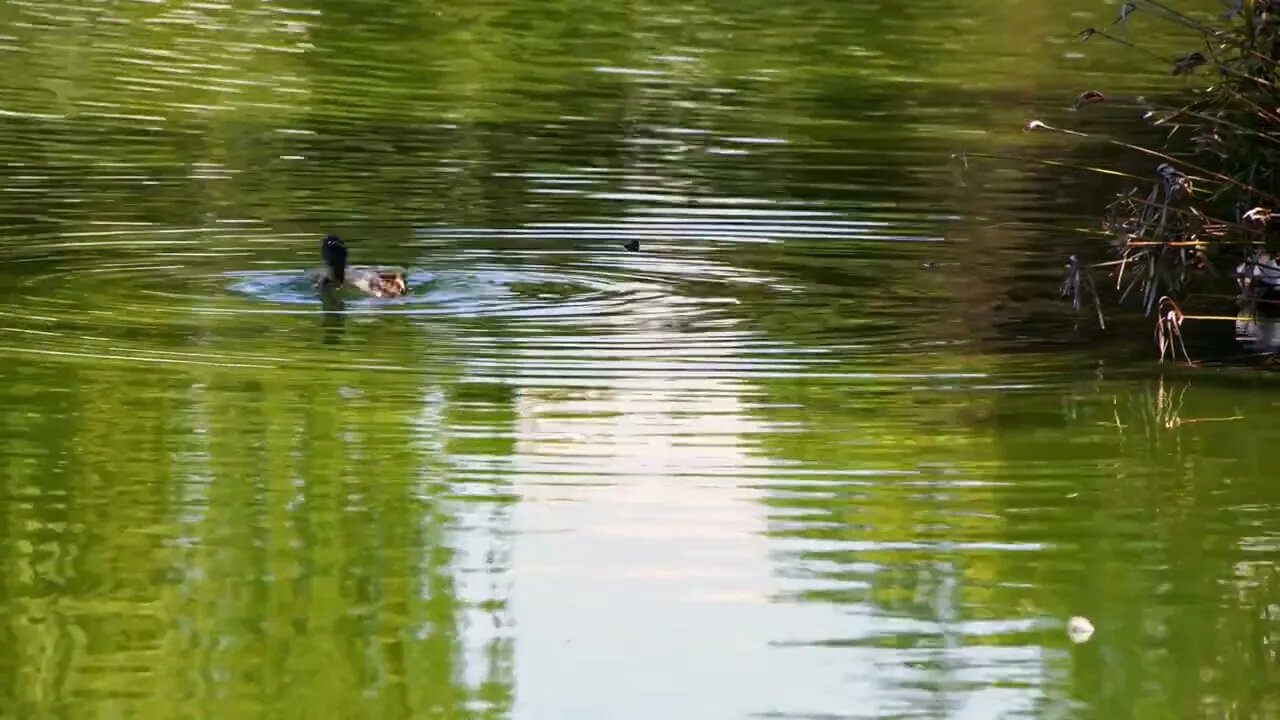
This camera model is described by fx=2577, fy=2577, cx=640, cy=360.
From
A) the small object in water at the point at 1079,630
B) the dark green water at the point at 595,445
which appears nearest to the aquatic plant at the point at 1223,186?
the dark green water at the point at 595,445

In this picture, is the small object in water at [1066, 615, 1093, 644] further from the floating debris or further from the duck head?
the duck head

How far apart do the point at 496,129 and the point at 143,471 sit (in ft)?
36.1

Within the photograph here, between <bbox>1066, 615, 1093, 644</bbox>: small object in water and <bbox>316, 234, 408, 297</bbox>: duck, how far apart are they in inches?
221

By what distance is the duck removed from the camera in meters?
12.2

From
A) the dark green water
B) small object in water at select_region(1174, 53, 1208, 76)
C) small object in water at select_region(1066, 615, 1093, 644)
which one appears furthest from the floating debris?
small object in water at select_region(1066, 615, 1093, 644)

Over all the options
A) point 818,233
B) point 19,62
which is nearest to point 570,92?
point 19,62

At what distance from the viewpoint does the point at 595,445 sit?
9.23 meters

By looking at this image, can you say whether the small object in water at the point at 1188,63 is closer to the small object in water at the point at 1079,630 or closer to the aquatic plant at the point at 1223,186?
the aquatic plant at the point at 1223,186

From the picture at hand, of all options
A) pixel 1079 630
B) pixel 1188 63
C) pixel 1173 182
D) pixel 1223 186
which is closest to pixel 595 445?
pixel 1079 630

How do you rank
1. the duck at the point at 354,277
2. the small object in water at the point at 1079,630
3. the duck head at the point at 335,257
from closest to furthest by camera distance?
the small object in water at the point at 1079,630 < the duck at the point at 354,277 < the duck head at the point at 335,257

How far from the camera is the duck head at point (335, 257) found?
12.4 metres

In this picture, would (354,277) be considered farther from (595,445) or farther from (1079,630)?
(1079,630)

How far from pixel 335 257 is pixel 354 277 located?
0.77ft

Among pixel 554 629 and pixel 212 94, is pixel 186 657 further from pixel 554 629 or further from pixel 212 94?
pixel 212 94
